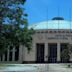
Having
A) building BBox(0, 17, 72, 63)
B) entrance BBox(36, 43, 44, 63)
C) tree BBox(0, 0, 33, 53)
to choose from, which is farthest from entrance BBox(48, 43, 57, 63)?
tree BBox(0, 0, 33, 53)

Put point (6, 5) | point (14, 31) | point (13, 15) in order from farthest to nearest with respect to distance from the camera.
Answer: point (14, 31)
point (13, 15)
point (6, 5)

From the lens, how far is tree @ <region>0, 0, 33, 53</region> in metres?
26.6

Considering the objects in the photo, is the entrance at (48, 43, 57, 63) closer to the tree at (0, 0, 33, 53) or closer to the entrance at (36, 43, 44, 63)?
the entrance at (36, 43, 44, 63)

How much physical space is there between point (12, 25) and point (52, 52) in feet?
297

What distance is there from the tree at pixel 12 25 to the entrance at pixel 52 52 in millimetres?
84400

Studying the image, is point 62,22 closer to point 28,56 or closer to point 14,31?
point 28,56

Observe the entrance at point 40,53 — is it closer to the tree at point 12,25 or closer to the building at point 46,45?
the building at point 46,45

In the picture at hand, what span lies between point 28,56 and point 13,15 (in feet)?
294

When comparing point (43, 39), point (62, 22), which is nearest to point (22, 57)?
point (43, 39)

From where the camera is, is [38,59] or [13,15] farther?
[38,59]

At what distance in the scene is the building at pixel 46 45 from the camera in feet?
375

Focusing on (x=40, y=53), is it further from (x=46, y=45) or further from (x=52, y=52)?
(x=46, y=45)

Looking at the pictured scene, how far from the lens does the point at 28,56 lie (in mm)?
117750

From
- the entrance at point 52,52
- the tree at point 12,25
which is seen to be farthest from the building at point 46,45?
the tree at point 12,25
